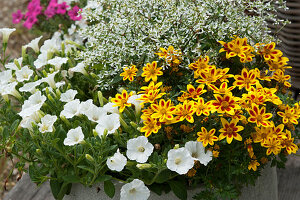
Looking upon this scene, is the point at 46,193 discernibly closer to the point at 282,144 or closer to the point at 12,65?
the point at 12,65

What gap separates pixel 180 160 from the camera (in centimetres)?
101

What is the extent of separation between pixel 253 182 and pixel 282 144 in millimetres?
136

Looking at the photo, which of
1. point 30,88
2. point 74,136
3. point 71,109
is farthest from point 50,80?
point 74,136

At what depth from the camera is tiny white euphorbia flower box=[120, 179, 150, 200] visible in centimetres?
102

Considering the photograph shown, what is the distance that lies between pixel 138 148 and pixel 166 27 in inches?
17.5

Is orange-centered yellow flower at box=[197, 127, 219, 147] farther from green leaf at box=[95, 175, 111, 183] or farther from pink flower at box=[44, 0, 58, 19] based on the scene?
pink flower at box=[44, 0, 58, 19]

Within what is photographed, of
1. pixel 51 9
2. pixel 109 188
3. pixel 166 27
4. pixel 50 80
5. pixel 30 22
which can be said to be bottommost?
pixel 30 22

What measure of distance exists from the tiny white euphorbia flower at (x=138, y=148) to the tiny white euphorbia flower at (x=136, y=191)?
7 centimetres

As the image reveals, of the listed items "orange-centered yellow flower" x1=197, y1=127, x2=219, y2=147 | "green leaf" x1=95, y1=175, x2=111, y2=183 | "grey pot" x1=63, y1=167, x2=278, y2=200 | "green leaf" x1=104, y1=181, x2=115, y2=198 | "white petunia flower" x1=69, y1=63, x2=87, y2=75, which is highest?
"orange-centered yellow flower" x1=197, y1=127, x2=219, y2=147

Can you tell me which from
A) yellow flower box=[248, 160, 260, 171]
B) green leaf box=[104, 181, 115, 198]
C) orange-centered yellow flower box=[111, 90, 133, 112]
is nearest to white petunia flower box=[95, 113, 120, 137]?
orange-centered yellow flower box=[111, 90, 133, 112]

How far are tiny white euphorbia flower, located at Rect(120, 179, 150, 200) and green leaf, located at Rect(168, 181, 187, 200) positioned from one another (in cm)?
9

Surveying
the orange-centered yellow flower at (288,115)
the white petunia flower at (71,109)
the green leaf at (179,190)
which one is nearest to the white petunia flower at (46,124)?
the white petunia flower at (71,109)

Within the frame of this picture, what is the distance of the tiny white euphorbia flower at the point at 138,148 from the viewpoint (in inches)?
40.3

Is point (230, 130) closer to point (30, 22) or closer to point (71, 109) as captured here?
point (71, 109)
